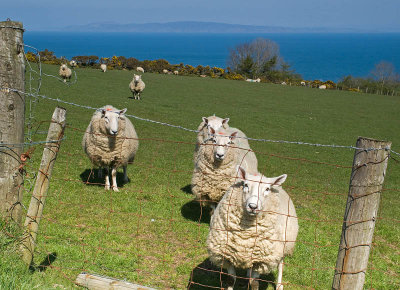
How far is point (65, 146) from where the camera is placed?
11078 millimetres

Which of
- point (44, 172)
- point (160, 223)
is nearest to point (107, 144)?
point (160, 223)

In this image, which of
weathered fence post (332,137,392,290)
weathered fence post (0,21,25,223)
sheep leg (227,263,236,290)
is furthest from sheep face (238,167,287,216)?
weathered fence post (0,21,25,223)

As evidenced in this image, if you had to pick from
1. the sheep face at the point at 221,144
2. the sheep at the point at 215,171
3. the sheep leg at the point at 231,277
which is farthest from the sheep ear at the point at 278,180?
the sheep at the point at 215,171

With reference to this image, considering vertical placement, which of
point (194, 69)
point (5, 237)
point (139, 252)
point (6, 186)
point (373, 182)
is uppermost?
point (194, 69)

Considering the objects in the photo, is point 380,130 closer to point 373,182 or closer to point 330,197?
point 330,197

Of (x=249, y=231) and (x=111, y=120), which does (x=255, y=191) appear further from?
(x=111, y=120)

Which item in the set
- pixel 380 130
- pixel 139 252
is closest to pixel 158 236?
pixel 139 252

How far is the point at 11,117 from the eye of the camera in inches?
150

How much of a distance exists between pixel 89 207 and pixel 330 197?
610 centimetres

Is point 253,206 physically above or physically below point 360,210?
below

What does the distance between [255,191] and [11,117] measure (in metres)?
2.55

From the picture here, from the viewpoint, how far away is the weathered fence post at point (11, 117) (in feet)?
12.0

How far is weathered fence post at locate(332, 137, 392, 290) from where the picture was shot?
2854 millimetres

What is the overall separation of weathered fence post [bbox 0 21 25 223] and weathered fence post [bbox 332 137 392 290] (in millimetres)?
3088
